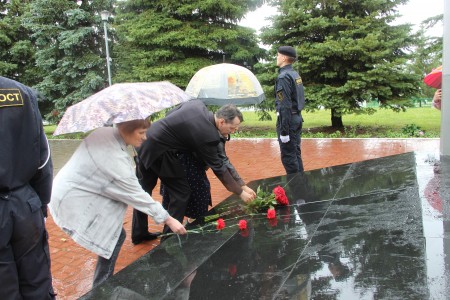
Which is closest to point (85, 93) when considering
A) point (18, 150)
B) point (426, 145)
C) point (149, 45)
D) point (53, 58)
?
point (53, 58)

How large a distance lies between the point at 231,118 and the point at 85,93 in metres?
14.2

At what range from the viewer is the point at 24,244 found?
181cm


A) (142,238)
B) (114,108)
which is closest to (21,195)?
(114,108)

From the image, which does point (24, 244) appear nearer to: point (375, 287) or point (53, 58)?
point (375, 287)

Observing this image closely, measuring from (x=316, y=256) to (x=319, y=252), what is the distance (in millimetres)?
57

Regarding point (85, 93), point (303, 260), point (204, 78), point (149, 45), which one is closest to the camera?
point (303, 260)

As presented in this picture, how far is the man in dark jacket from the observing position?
10.4ft

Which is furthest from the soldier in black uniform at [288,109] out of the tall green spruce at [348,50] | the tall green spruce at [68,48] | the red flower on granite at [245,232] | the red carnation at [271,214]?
the tall green spruce at [68,48]

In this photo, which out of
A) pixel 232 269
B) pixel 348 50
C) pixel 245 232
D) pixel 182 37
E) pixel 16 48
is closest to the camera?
pixel 232 269

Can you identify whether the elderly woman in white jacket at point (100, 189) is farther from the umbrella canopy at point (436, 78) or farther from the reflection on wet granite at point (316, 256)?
the umbrella canopy at point (436, 78)

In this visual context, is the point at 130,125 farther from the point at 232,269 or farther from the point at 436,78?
the point at 436,78

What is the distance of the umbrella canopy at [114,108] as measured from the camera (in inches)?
90.7

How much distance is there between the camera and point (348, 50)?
11359 mm

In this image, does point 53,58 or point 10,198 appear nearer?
point 10,198
